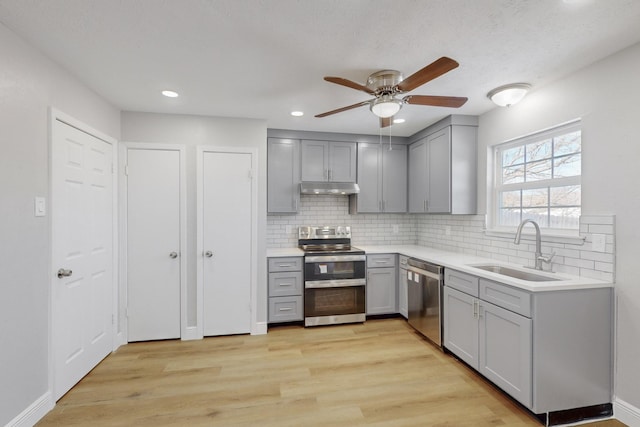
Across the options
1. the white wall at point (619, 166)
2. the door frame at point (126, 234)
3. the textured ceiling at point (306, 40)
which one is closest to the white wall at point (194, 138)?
the door frame at point (126, 234)

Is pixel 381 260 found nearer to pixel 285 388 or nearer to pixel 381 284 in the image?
pixel 381 284

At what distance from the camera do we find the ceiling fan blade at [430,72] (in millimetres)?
1529

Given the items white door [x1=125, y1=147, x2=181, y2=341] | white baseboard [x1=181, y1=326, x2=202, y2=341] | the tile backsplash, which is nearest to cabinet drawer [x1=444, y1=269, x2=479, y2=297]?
the tile backsplash

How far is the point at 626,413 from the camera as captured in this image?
188cm

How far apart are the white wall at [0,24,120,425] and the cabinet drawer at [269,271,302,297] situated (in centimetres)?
196

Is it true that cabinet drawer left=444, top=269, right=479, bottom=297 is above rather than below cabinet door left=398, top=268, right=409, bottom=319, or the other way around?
above

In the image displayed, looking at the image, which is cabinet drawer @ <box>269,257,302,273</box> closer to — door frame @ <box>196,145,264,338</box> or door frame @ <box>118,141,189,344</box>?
door frame @ <box>196,145,264,338</box>

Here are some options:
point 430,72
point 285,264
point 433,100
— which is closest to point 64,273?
point 285,264

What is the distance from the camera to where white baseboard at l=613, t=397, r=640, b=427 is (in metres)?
1.83

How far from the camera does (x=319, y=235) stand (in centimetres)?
406

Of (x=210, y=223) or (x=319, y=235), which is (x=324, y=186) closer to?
(x=319, y=235)

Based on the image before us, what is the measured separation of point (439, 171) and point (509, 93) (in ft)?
3.75

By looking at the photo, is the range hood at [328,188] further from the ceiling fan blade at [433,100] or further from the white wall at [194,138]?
the ceiling fan blade at [433,100]

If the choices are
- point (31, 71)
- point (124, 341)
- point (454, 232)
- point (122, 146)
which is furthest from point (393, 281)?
point (31, 71)
